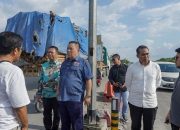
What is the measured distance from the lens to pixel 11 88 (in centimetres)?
336

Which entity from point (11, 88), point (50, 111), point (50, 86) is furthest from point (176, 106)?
point (50, 111)

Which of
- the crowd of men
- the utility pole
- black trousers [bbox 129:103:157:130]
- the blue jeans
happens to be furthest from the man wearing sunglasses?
the blue jeans

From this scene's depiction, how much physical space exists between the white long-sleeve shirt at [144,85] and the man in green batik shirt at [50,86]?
1.85 meters

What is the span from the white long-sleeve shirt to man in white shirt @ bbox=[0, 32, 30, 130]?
109 inches

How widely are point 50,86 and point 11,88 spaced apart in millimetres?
3858

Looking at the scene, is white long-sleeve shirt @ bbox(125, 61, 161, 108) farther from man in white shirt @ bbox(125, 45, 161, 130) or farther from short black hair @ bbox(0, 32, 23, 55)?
short black hair @ bbox(0, 32, 23, 55)

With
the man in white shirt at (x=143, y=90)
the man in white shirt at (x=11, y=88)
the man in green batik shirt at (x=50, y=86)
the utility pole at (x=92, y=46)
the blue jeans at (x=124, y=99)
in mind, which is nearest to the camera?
the man in white shirt at (x=11, y=88)

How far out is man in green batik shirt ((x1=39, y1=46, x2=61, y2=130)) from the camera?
7199mm

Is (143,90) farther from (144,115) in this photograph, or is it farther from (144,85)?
(144,115)

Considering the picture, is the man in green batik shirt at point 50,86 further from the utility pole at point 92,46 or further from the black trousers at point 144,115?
the black trousers at point 144,115

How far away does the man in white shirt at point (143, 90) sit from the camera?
231 inches

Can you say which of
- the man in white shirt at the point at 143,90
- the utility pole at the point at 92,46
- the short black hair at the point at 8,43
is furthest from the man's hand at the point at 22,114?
the utility pole at the point at 92,46

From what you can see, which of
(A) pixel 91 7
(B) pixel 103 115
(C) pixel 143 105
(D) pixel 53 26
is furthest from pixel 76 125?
(D) pixel 53 26

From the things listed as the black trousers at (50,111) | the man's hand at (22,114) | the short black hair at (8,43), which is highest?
the short black hair at (8,43)
